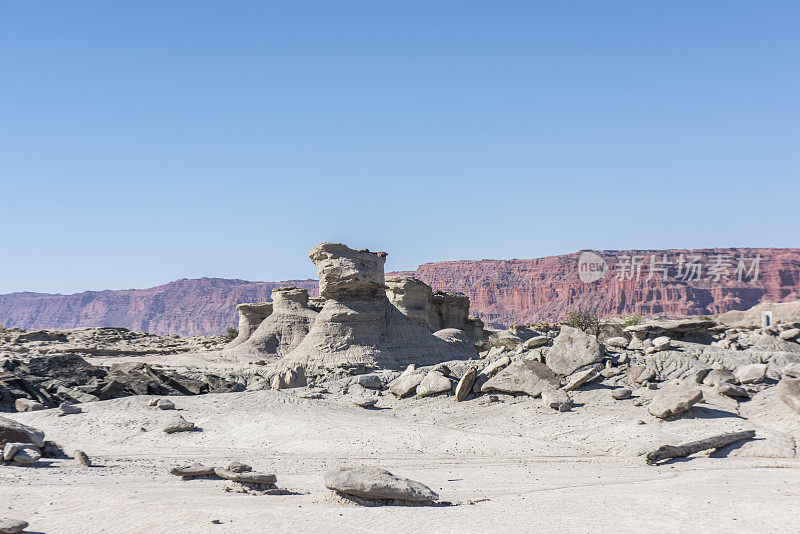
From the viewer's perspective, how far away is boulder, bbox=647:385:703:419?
9.59m

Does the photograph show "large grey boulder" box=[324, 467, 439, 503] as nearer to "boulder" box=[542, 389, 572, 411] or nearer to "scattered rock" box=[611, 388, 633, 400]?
"boulder" box=[542, 389, 572, 411]

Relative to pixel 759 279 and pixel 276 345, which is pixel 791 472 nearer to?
pixel 276 345

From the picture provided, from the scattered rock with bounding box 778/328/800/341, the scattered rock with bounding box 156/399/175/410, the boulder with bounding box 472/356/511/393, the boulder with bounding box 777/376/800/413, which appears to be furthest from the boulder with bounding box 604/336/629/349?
the scattered rock with bounding box 156/399/175/410

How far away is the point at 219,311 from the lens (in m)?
156

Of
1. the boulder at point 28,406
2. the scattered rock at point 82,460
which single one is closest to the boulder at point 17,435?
the scattered rock at point 82,460

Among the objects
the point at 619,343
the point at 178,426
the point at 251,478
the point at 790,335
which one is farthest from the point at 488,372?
the point at 790,335

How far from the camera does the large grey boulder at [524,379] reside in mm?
11719

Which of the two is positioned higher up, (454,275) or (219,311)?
(454,275)

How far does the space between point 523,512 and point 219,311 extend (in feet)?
518

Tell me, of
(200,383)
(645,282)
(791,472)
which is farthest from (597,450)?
(645,282)

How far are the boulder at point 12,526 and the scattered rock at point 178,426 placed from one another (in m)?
6.43

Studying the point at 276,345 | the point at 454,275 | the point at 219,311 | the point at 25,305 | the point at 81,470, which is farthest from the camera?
the point at 25,305

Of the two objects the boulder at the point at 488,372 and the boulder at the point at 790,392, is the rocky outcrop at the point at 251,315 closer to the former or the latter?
the boulder at the point at 488,372

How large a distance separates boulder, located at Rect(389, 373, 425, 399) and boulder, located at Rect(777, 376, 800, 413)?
6447 millimetres
